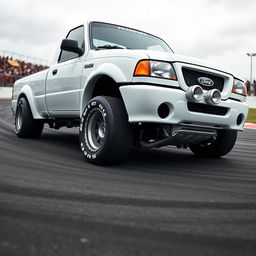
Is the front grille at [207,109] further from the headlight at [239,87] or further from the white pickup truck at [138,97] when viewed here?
the headlight at [239,87]

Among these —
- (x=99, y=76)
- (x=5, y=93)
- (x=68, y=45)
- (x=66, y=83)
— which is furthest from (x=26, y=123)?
(x=5, y=93)

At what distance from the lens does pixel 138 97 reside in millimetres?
3502

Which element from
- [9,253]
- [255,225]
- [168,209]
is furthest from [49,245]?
[255,225]

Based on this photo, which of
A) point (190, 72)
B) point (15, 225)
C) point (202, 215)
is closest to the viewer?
point (15, 225)

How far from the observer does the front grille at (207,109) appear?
3680mm

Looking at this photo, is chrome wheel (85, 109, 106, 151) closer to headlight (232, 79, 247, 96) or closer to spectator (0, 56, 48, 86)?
headlight (232, 79, 247, 96)

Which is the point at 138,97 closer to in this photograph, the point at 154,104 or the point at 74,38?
the point at 154,104

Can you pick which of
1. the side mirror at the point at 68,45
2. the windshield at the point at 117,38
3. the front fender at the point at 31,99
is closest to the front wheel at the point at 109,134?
the side mirror at the point at 68,45

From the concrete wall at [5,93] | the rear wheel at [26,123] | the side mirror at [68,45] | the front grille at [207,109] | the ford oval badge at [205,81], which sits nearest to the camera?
the front grille at [207,109]

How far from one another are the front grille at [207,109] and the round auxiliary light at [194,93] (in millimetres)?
89

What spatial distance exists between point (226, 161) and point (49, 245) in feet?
11.8

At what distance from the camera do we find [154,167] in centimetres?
398

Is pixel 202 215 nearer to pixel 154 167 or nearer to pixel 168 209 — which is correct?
pixel 168 209

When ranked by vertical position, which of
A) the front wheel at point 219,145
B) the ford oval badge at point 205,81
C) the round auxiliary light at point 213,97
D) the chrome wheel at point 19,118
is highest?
the ford oval badge at point 205,81
